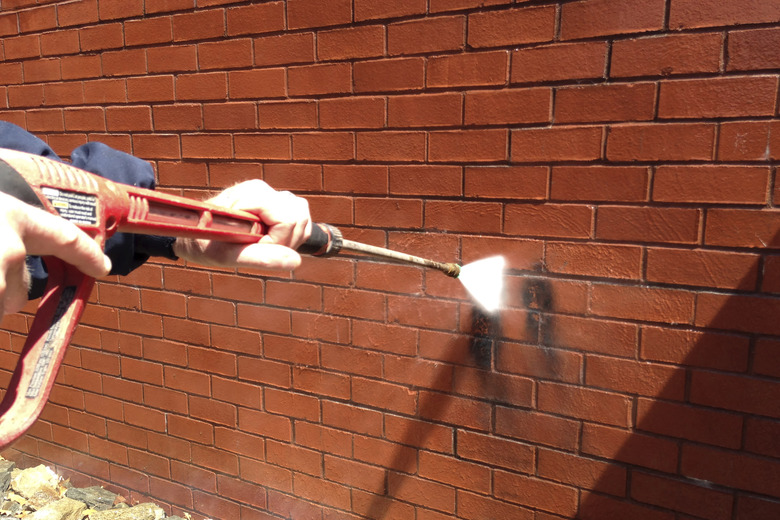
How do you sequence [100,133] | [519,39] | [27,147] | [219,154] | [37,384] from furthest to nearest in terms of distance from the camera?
[100,133], [219,154], [519,39], [27,147], [37,384]

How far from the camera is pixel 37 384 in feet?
3.40

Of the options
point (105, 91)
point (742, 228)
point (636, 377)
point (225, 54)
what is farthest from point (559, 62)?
point (105, 91)

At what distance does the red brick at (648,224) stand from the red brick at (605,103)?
30cm

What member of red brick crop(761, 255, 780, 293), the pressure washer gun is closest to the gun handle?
the pressure washer gun

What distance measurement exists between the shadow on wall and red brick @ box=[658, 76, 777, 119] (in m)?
0.41

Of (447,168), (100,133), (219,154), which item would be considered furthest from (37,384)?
(100,133)

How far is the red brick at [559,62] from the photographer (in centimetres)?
183

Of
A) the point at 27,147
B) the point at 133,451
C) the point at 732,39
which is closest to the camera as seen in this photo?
the point at 27,147

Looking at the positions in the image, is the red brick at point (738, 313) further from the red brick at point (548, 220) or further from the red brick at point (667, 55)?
the red brick at point (667, 55)

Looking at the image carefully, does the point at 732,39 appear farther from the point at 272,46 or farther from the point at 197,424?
the point at 197,424

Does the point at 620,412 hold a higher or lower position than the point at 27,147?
lower

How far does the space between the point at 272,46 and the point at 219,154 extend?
54 cm

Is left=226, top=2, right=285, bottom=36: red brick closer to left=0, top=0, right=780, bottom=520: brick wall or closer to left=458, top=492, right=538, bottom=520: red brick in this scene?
left=0, top=0, right=780, bottom=520: brick wall

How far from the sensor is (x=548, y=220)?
6.48 feet
